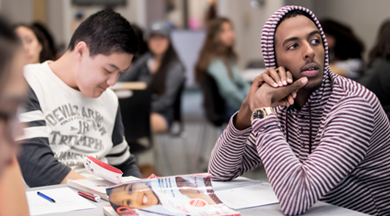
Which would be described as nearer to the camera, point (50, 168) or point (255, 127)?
point (255, 127)

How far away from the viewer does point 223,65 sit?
4.15 m

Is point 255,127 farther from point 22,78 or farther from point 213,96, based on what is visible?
point 213,96

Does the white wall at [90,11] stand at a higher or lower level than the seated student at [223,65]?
higher

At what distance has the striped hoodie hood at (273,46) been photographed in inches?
49.2

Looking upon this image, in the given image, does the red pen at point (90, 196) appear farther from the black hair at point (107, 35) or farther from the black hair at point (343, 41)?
the black hair at point (343, 41)

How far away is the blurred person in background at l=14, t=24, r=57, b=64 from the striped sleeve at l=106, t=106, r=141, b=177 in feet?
3.36

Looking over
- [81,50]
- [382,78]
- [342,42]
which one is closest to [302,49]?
[81,50]

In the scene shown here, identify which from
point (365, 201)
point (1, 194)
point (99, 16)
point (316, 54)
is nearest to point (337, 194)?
point (365, 201)

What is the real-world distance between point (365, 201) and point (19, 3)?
7333 millimetres

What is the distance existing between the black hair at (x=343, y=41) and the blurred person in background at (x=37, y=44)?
3062 mm

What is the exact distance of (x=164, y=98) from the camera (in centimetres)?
398

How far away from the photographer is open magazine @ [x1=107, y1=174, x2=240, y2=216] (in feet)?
Answer: 3.07

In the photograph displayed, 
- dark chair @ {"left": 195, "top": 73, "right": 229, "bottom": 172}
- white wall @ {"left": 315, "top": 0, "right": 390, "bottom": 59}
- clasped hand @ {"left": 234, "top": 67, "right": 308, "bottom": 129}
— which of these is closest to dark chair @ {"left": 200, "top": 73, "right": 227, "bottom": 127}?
dark chair @ {"left": 195, "top": 73, "right": 229, "bottom": 172}

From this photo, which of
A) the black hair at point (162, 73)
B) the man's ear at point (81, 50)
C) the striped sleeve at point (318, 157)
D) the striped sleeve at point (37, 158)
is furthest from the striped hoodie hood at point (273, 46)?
the black hair at point (162, 73)
